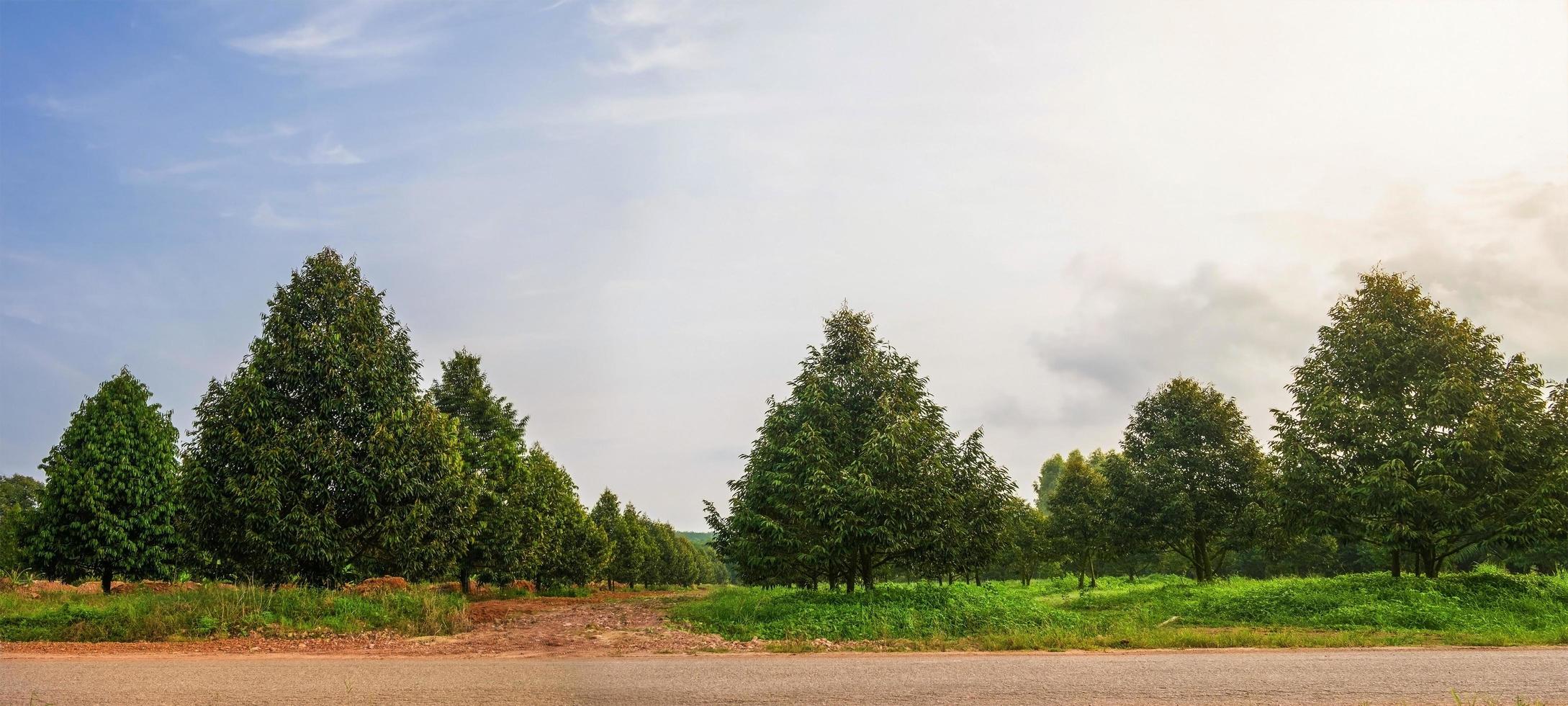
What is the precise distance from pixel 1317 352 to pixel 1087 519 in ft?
74.4

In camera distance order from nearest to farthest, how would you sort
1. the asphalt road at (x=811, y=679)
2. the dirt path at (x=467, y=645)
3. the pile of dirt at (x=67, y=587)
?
the asphalt road at (x=811, y=679) < the dirt path at (x=467, y=645) < the pile of dirt at (x=67, y=587)

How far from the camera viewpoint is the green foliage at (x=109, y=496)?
27750 millimetres

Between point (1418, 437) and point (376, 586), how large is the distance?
99.6 feet

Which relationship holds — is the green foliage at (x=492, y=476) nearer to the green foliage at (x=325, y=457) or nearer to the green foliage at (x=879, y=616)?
the green foliage at (x=325, y=457)

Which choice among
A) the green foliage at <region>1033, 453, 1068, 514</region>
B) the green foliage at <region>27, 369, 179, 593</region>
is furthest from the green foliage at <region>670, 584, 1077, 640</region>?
the green foliage at <region>1033, 453, 1068, 514</region>

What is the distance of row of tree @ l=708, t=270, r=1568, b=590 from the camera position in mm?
22125

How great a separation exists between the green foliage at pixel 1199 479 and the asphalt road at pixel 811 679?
2469cm

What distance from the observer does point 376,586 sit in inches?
835

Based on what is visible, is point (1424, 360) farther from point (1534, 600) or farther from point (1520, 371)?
point (1534, 600)

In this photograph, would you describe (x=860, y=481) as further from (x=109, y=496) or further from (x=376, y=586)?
(x=109, y=496)

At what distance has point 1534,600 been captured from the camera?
20.5 meters

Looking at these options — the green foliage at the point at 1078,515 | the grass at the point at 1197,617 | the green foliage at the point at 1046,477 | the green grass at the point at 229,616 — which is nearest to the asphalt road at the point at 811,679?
the grass at the point at 1197,617

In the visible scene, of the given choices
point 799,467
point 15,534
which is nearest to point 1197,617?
point 799,467

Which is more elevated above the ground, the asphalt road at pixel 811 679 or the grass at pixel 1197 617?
the asphalt road at pixel 811 679
